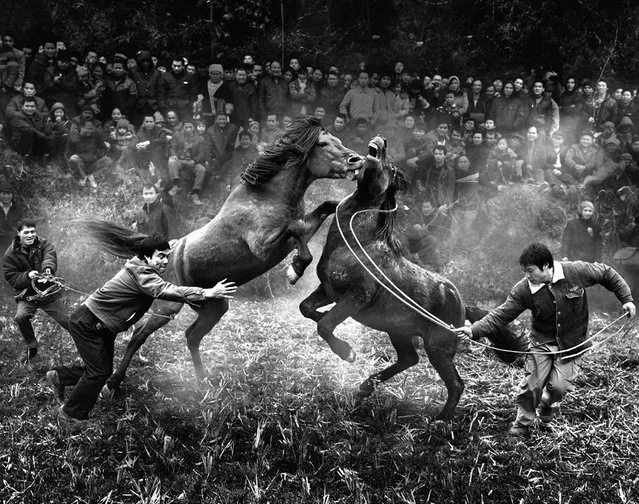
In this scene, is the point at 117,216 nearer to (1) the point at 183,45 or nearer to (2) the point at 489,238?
(1) the point at 183,45

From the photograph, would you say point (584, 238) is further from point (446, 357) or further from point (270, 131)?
point (270, 131)

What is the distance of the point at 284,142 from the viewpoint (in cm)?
561

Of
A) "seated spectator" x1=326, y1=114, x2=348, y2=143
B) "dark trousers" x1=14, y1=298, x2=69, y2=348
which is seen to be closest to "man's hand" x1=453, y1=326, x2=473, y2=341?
"dark trousers" x1=14, y1=298, x2=69, y2=348

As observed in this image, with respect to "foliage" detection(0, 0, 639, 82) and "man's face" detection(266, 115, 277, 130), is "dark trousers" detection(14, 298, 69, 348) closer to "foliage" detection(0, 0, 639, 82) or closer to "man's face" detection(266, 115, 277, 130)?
"man's face" detection(266, 115, 277, 130)

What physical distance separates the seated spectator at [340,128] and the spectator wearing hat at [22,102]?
488 centimetres

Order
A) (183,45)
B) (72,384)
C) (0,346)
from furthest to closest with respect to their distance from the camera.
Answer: (183,45) < (0,346) < (72,384)

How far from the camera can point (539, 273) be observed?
16.2 feet

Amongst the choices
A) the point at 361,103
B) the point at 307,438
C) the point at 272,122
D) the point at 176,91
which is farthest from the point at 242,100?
the point at 307,438

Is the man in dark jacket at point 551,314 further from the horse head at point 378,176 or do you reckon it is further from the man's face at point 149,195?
the man's face at point 149,195

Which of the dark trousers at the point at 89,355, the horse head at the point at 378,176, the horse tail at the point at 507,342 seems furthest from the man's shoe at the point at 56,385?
the horse tail at the point at 507,342

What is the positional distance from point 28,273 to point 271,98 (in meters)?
5.91

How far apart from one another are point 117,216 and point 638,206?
8.96 m

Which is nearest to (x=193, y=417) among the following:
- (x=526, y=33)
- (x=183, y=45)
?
(x=183, y=45)

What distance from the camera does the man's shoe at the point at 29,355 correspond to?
6.67 metres
